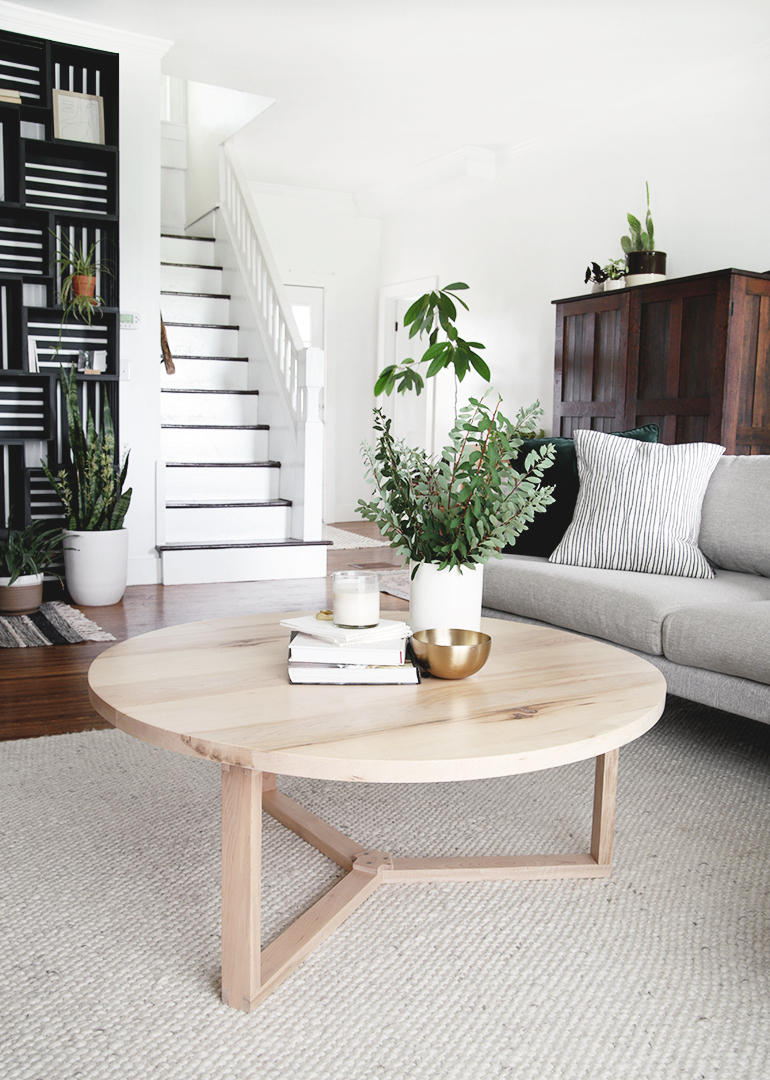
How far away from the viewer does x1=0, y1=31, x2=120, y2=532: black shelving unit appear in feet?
13.3

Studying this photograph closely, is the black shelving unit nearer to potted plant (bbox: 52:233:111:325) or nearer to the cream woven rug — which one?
potted plant (bbox: 52:233:111:325)

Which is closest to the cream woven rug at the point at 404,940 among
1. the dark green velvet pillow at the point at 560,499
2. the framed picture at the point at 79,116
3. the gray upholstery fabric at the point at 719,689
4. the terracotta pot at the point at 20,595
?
the gray upholstery fabric at the point at 719,689

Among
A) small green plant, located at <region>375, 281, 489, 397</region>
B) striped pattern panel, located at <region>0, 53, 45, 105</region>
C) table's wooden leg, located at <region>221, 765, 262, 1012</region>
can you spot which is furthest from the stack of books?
striped pattern panel, located at <region>0, 53, 45, 105</region>

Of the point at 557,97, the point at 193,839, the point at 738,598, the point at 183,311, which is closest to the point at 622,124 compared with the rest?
the point at 557,97

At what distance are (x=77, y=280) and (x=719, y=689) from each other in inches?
136

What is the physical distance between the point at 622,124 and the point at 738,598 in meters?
3.70

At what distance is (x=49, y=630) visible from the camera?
3.54m

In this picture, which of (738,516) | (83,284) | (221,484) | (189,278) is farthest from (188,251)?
(738,516)

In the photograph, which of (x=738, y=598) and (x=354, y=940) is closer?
(x=354, y=940)

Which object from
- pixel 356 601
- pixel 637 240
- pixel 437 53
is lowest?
pixel 356 601

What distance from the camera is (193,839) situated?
5.69 feet

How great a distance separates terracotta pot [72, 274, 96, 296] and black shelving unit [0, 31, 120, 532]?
0.33ft

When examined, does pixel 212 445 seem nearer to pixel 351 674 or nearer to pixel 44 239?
pixel 44 239

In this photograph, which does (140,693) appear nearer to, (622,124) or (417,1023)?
(417,1023)
